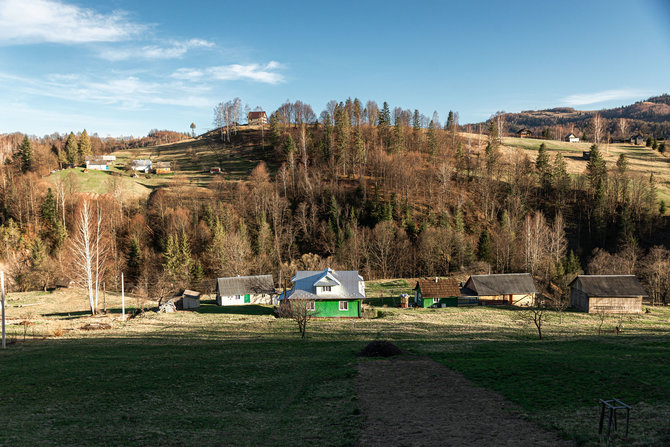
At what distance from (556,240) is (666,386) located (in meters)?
60.7

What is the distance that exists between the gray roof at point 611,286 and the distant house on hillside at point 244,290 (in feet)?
149

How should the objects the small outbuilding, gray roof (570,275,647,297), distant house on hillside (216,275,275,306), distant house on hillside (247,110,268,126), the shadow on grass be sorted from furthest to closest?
1. distant house on hillside (247,110,268,126)
2. distant house on hillside (216,275,275,306)
3. the small outbuilding
4. the shadow on grass
5. gray roof (570,275,647,297)

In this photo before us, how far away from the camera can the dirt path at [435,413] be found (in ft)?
45.2

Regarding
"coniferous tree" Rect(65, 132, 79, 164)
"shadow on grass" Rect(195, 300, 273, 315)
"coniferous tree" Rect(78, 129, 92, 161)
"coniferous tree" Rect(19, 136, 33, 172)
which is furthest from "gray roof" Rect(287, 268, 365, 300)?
"coniferous tree" Rect(78, 129, 92, 161)

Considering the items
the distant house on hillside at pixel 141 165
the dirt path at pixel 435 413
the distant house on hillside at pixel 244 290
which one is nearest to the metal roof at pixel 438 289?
the distant house on hillside at pixel 244 290

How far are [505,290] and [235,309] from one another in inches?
1566

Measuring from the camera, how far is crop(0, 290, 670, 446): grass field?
14398 mm

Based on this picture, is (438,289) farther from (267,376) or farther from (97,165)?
(97,165)

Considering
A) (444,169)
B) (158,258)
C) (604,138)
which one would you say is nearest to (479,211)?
(444,169)

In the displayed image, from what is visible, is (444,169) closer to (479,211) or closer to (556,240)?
(479,211)

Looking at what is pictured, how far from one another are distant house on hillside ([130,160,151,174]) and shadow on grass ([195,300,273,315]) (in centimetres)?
7853

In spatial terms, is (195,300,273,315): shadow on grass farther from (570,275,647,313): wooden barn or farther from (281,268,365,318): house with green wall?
(570,275,647,313): wooden barn

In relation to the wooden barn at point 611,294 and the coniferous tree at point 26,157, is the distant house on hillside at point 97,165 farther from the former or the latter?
the wooden barn at point 611,294

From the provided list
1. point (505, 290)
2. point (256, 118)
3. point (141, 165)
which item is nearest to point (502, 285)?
point (505, 290)
